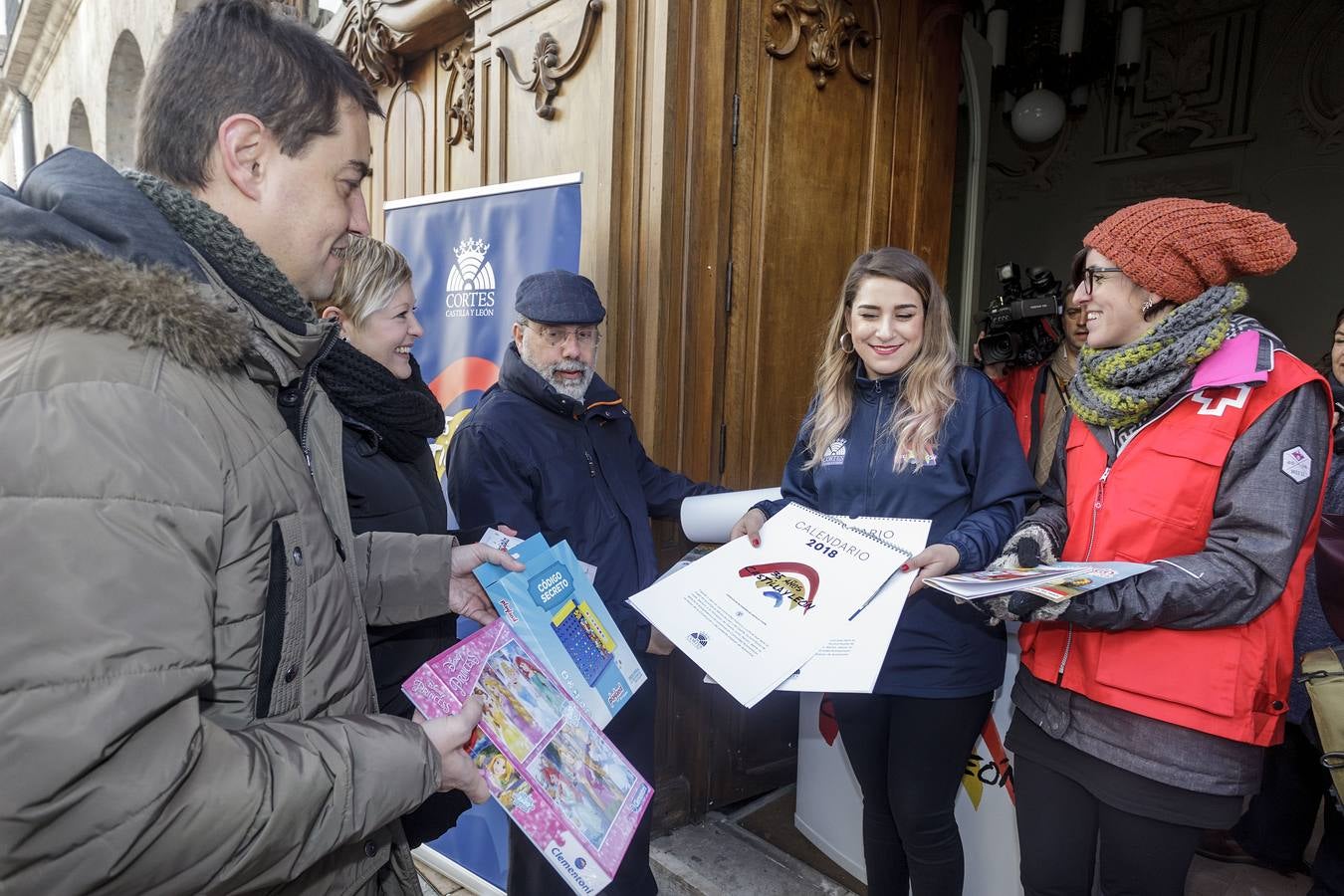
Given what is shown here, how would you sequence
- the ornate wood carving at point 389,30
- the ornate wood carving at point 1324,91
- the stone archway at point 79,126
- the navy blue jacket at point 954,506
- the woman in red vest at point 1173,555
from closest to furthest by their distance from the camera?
the woman in red vest at point 1173,555 < the navy blue jacket at point 954,506 < the ornate wood carving at point 389,30 < the ornate wood carving at point 1324,91 < the stone archway at point 79,126

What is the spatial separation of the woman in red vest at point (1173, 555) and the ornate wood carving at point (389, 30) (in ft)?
10.2

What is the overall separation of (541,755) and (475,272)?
2207 mm

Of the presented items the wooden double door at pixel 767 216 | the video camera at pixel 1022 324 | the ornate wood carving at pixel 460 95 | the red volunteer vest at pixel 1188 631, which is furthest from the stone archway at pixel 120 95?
the red volunteer vest at pixel 1188 631

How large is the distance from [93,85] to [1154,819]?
43.1 feet

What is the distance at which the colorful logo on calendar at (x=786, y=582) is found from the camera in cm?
169

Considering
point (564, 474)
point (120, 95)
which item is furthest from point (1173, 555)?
point (120, 95)

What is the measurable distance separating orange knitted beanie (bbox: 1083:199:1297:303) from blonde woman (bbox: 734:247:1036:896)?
Result: 459 millimetres

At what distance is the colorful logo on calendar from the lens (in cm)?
169

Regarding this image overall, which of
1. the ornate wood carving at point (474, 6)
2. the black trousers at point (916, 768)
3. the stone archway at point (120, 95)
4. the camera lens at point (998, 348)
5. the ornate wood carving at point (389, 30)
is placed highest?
the stone archway at point (120, 95)

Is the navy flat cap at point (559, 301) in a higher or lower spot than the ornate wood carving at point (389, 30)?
lower

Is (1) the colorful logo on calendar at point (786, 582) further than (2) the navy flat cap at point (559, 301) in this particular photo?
No

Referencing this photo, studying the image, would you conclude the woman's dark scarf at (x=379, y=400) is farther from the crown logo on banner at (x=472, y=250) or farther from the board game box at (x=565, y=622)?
the crown logo on banner at (x=472, y=250)

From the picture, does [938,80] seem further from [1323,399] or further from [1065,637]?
[1065,637]

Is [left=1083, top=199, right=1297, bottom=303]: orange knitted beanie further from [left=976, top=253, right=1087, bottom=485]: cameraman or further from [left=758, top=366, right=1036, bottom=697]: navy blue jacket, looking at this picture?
[left=976, top=253, right=1087, bottom=485]: cameraman
